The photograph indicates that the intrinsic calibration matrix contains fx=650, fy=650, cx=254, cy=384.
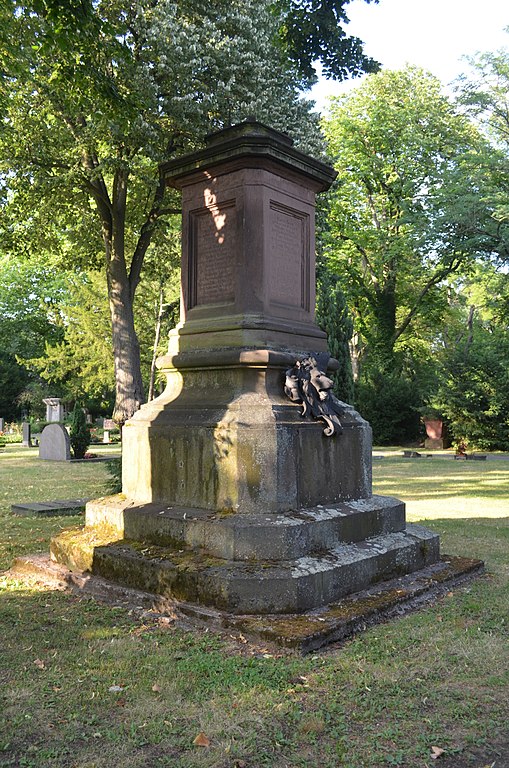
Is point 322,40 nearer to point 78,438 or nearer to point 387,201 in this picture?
point 78,438

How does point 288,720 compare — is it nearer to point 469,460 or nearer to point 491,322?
point 469,460

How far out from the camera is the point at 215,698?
11.3 ft

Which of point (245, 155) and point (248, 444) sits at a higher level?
point (245, 155)

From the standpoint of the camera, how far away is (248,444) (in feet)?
17.3

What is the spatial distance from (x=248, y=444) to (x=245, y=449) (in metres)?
0.05

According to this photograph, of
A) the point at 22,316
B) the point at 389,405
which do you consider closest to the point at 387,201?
the point at 389,405

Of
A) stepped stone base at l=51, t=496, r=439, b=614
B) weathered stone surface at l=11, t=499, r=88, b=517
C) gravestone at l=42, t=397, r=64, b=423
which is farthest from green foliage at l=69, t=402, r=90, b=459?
stepped stone base at l=51, t=496, r=439, b=614

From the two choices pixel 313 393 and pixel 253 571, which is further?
pixel 313 393

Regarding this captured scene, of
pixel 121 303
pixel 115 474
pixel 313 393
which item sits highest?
pixel 121 303

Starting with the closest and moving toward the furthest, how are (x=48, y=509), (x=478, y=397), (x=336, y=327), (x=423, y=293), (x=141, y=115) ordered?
(x=48, y=509), (x=141, y=115), (x=336, y=327), (x=478, y=397), (x=423, y=293)

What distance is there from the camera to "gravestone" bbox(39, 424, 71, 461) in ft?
72.2

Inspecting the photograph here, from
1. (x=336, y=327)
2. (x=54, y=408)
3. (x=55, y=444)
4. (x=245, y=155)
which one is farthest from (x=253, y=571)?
(x=54, y=408)

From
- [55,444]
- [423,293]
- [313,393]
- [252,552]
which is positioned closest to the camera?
[252,552]

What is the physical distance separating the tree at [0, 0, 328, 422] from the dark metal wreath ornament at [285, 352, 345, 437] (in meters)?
7.65
